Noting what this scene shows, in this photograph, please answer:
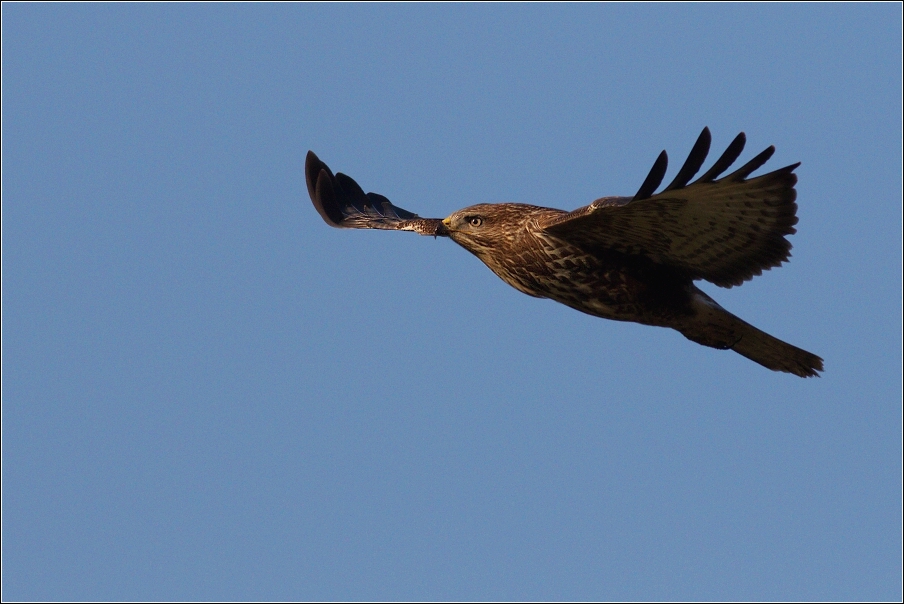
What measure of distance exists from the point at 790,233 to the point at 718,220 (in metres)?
0.43

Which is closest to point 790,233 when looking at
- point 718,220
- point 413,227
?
point 718,220

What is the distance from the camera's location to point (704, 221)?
782cm

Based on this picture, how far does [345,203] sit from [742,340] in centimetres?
348

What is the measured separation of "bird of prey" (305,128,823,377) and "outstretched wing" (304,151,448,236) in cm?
92

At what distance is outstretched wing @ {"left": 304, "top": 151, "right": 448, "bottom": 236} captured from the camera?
1012 centimetres

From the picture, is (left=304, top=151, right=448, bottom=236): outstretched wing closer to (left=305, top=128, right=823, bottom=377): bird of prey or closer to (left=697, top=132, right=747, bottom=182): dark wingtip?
(left=305, top=128, right=823, bottom=377): bird of prey

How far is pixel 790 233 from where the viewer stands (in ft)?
25.6

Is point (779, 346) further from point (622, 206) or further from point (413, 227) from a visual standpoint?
point (413, 227)

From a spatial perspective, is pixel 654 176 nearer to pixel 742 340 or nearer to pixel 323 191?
pixel 742 340

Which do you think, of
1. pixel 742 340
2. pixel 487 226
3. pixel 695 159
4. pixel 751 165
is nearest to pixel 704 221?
pixel 751 165

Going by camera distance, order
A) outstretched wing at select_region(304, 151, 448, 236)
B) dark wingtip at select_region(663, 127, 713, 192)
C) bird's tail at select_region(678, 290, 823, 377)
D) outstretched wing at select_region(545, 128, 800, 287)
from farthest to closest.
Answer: outstretched wing at select_region(304, 151, 448, 236)
bird's tail at select_region(678, 290, 823, 377)
outstretched wing at select_region(545, 128, 800, 287)
dark wingtip at select_region(663, 127, 713, 192)

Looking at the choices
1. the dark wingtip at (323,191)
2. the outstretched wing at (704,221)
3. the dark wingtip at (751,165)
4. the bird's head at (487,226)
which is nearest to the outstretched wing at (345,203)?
the dark wingtip at (323,191)

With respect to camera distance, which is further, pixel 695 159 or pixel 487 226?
pixel 487 226

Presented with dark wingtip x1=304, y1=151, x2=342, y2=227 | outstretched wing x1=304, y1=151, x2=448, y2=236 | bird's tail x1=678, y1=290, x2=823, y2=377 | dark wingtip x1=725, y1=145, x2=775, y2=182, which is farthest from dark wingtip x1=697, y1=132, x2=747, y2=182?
dark wingtip x1=304, y1=151, x2=342, y2=227
